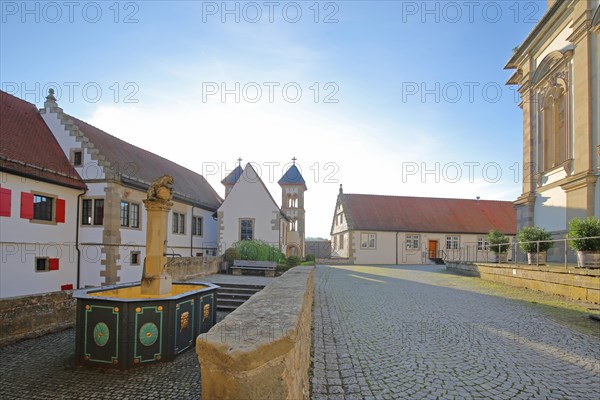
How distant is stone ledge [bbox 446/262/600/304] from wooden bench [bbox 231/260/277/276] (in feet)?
33.2

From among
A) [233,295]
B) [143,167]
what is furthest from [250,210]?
[233,295]

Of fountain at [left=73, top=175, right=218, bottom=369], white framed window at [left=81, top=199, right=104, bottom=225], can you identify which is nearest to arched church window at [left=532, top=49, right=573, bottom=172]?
fountain at [left=73, top=175, right=218, bottom=369]

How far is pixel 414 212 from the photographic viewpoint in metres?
40.6

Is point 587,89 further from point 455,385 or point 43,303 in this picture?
point 43,303

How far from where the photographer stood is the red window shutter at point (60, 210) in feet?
58.6

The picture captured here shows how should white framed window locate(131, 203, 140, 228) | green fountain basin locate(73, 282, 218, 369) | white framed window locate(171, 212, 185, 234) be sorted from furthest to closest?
white framed window locate(171, 212, 185, 234) < white framed window locate(131, 203, 140, 228) < green fountain basin locate(73, 282, 218, 369)

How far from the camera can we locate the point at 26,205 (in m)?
16.0

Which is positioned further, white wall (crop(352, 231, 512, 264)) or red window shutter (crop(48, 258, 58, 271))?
white wall (crop(352, 231, 512, 264))

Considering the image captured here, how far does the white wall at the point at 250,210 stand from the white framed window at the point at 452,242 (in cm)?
1999

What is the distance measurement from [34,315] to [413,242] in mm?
34232

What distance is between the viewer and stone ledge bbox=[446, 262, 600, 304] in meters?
10.5

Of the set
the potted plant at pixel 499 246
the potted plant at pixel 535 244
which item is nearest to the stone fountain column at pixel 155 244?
the potted plant at pixel 535 244

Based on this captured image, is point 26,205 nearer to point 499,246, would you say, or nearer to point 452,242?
point 499,246

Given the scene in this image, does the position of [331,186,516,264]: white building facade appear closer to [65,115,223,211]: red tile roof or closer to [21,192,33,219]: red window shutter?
[65,115,223,211]: red tile roof
